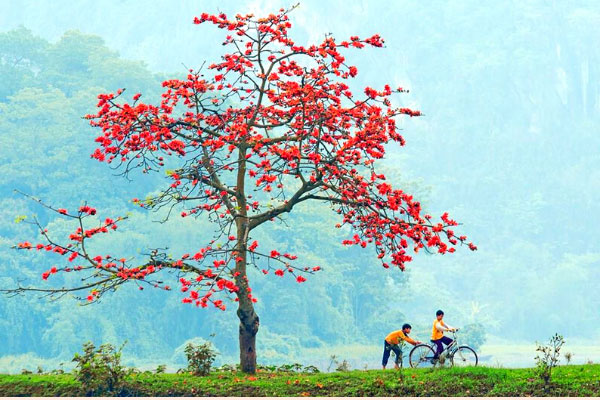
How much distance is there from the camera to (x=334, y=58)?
15844 millimetres

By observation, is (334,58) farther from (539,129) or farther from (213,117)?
(539,129)

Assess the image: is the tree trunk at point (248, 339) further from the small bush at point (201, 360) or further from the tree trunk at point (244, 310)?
the small bush at point (201, 360)

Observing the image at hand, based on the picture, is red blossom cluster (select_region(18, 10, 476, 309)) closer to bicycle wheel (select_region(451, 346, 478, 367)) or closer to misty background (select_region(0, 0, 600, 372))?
bicycle wheel (select_region(451, 346, 478, 367))

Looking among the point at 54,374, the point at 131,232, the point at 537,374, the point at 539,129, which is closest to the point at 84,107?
the point at 131,232

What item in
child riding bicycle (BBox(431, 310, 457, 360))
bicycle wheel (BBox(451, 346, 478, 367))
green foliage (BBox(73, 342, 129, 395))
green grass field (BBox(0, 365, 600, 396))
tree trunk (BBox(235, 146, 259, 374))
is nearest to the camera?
green grass field (BBox(0, 365, 600, 396))

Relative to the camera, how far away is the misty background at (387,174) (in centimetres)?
5819

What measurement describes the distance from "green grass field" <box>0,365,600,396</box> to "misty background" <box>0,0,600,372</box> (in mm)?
2108

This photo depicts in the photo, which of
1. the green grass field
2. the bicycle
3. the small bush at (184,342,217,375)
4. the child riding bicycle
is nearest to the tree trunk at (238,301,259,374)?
the green grass field

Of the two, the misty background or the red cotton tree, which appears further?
the misty background

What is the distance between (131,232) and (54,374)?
134 feet

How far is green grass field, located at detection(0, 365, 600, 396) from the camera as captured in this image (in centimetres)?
1379

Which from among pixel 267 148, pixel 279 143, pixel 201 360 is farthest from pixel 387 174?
pixel 267 148

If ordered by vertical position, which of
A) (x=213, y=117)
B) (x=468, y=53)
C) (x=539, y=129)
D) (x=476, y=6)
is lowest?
(x=213, y=117)

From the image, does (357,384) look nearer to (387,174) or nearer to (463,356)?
(463,356)
